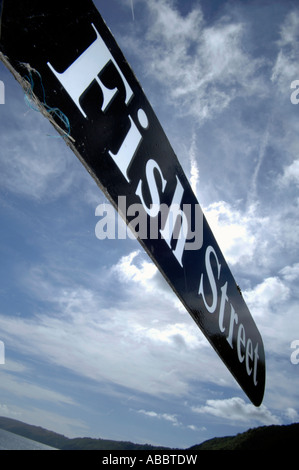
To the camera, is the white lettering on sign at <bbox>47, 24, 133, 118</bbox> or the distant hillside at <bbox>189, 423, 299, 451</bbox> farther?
the distant hillside at <bbox>189, 423, 299, 451</bbox>

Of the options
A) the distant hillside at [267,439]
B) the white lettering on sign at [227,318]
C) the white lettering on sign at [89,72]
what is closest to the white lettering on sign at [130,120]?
the white lettering on sign at [89,72]

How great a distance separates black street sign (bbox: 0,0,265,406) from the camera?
84 cm

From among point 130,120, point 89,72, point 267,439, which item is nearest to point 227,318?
point 130,120

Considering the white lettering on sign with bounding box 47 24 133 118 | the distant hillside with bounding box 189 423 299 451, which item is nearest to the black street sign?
the white lettering on sign with bounding box 47 24 133 118

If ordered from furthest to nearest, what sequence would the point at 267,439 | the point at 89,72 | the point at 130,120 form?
1. the point at 267,439
2. the point at 130,120
3. the point at 89,72

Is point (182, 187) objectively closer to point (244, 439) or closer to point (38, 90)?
point (38, 90)

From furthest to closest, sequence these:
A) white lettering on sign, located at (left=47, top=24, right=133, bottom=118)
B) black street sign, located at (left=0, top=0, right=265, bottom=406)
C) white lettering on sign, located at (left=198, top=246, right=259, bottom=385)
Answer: white lettering on sign, located at (left=198, top=246, right=259, bottom=385) → white lettering on sign, located at (left=47, top=24, right=133, bottom=118) → black street sign, located at (left=0, top=0, right=265, bottom=406)

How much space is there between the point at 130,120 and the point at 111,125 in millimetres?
168

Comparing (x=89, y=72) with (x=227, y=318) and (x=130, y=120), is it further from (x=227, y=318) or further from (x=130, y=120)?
(x=227, y=318)

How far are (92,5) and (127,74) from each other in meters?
0.29

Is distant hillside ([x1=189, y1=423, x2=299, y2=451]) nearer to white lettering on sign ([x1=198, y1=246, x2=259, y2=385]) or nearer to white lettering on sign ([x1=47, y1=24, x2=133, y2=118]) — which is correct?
white lettering on sign ([x1=198, y1=246, x2=259, y2=385])

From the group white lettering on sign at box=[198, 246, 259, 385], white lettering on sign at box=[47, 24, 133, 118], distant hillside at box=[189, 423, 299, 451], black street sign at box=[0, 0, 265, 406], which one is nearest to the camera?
black street sign at box=[0, 0, 265, 406]

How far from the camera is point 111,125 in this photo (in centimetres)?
113
